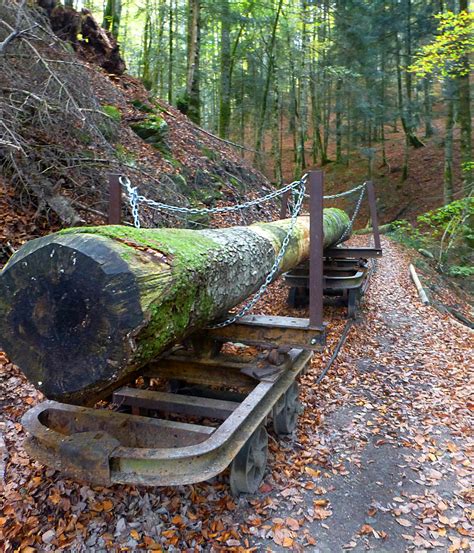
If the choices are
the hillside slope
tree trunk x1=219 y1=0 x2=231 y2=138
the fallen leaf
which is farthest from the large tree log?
tree trunk x1=219 y1=0 x2=231 y2=138

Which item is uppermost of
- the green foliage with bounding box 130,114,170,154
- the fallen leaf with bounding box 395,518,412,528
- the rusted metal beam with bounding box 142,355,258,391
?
the green foliage with bounding box 130,114,170,154

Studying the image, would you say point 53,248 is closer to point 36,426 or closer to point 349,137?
point 36,426

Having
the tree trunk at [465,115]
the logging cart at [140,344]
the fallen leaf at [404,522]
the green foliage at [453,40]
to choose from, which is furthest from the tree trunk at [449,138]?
the fallen leaf at [404,522]

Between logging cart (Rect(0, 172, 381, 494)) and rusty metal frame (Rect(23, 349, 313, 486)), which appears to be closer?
logging cart (Rect(0, 172, 381, 494))

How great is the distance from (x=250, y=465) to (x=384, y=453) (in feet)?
5.27

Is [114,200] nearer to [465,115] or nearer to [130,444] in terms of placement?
[130,444]

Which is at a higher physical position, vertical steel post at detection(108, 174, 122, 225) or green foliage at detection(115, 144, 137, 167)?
green foliage at detection(115, 144, 137, 167)

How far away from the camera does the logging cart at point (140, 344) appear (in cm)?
264

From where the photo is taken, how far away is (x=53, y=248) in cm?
265

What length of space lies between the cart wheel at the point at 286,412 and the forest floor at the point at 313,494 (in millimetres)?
136

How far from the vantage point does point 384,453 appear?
4379 mm

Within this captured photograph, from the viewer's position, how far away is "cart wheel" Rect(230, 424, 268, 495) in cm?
350

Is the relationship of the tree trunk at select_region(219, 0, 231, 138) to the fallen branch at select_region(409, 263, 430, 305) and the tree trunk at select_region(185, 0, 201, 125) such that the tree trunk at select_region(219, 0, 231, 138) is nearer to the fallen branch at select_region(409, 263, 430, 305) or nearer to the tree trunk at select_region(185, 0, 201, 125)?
the tree trunk at select_region(185, 0, 201, 125)

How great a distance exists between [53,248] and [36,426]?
4.74 ft
